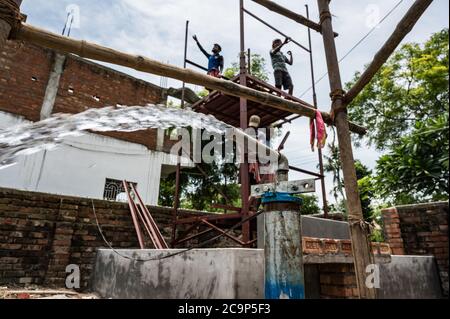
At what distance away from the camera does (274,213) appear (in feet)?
6.68

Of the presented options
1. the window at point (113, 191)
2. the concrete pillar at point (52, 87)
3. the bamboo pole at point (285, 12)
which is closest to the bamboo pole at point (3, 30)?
the bamboo pole at point (285, 12)

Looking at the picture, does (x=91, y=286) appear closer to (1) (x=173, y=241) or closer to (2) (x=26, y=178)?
(1) (x=173, y=241)

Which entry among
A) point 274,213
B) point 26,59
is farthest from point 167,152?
point 274,213

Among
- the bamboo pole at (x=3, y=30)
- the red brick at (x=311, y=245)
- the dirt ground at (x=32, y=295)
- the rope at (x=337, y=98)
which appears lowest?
the dirt ground at (x=32, y=295)

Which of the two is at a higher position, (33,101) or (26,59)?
(26,59)

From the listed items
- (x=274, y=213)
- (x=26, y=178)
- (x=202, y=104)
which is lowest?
(x=274, y=213)

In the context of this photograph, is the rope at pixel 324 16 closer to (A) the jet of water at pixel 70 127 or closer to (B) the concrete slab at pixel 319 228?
(A) the jet of water at pixel 70 127

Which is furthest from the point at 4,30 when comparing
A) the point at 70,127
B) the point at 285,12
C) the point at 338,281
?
the point at 338,281

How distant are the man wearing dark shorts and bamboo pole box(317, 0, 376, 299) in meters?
3.28

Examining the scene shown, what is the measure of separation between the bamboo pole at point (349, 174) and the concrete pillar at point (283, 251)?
80cm

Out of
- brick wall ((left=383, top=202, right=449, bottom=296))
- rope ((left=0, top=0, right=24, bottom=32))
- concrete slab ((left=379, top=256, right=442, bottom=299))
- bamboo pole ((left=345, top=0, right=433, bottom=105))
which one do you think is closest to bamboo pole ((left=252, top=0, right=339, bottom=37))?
bamboo pole ((left=345, top=0, right=433, bottom=105))

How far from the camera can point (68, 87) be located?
34.5 feet

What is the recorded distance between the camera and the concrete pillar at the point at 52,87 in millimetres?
9922

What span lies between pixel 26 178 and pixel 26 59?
4185 millimetres
